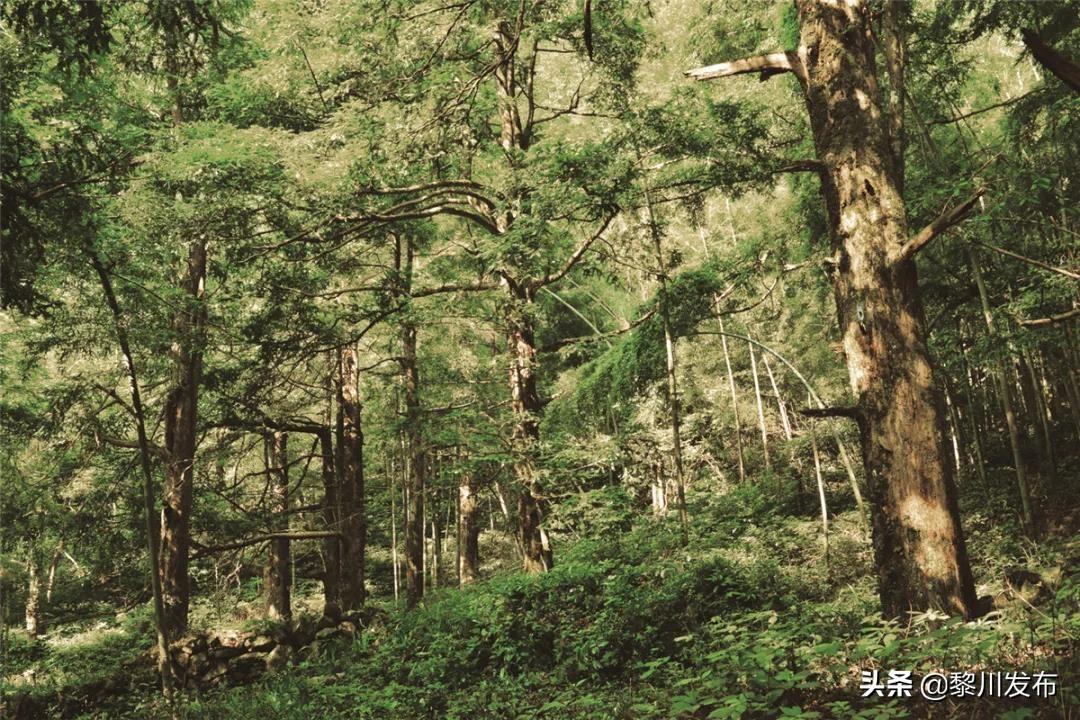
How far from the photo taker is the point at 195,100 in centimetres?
1024

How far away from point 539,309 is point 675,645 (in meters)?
5.07

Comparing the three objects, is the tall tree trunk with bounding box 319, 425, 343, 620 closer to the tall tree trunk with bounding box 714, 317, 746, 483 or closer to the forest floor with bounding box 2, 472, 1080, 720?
the forest floor with bounding box 2, 472, 1080, 720

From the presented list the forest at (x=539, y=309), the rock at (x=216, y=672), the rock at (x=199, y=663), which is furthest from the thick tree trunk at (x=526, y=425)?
the rock at (x=199, y=663)

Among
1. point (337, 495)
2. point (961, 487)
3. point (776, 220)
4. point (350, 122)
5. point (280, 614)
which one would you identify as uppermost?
point (776, 220)

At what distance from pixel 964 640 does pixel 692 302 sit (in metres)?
5.28

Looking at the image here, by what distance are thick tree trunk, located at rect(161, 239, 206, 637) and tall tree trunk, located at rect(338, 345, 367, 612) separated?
2247 mm

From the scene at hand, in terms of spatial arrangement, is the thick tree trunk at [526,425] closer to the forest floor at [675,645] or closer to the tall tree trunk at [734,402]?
the forest floor at [675,645]

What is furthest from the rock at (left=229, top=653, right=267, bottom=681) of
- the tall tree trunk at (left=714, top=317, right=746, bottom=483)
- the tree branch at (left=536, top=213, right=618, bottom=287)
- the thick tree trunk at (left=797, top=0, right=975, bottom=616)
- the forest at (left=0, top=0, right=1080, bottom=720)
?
the tall tree trunk at (left=714, top=317, right=746, bottom=483)

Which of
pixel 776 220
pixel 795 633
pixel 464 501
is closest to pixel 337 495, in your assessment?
pixel 464 501

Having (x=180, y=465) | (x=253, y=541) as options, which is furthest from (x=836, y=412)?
(x=180, y=465)

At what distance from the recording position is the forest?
420 centimetres

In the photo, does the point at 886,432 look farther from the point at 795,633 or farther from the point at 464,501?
the point at 464,501

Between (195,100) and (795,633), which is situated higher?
(195,100)

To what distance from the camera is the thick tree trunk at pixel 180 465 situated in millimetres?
9039
